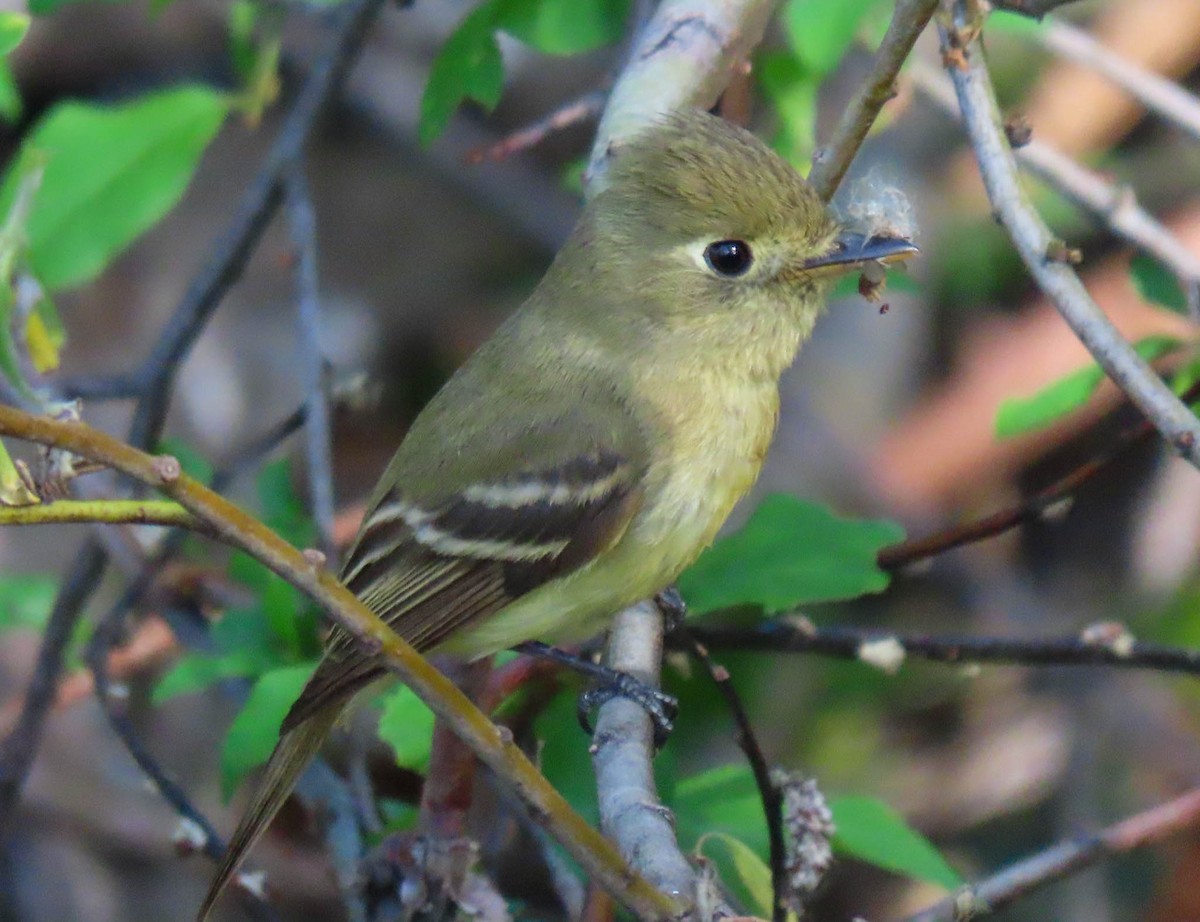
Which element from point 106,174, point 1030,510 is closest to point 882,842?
point 1030,510

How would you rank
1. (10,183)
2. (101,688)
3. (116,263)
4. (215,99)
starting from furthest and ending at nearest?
(116,263) < (215,99) < (101,688) < (10,183)

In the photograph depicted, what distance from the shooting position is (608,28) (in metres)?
3.14

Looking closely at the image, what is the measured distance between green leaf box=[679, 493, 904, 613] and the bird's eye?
453 millimetres

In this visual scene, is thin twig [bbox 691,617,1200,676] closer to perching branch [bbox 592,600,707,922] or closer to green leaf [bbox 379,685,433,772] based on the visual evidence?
perching branch [bbox 592,600,707,922]

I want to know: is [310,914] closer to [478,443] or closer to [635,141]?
[478,443]

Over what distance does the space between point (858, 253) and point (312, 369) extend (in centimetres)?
121

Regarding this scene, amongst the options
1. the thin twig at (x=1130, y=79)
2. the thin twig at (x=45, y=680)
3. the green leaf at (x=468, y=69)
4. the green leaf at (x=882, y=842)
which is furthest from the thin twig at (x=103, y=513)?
the thin twig at (x=1130, y=79)

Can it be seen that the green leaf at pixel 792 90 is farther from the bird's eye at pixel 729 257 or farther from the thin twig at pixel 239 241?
the thin twig at pixel 239 241

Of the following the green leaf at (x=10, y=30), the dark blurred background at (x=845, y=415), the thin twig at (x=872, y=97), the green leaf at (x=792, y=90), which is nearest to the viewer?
the green leaf at (x=10, y=30)

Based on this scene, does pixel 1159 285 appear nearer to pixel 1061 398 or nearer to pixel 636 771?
pixel 1061 398

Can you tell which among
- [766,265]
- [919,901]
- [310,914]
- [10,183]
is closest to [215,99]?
[10,183]

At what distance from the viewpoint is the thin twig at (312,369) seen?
315 centimetres

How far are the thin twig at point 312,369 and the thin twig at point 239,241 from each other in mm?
56

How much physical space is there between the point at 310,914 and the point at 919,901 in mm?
1855
